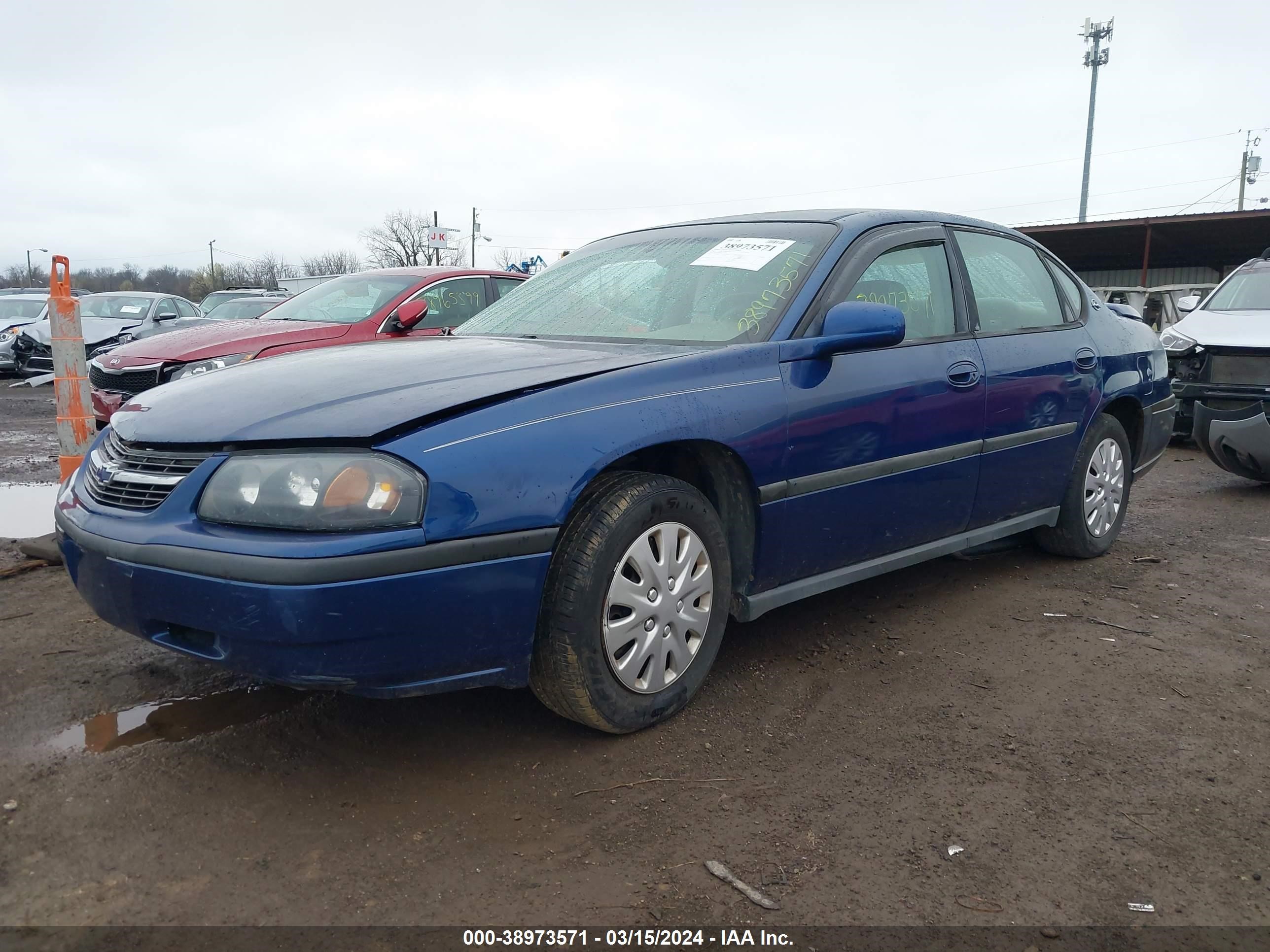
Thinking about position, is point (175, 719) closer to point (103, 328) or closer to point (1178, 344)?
point (1178, 344)

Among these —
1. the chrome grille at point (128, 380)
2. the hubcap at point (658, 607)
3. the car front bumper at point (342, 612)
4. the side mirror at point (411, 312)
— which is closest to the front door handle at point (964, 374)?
the hubcap at point (658, 607)

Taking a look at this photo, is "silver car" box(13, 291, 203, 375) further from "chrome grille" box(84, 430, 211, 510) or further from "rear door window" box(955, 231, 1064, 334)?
"rear door window" box(955, 231, 1064, 334)

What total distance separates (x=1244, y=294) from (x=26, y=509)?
8974 mm

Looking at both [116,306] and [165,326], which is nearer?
[165,326]

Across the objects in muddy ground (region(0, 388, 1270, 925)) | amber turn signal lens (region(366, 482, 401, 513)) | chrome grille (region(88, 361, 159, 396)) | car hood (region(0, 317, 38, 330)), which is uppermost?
car hood (region(0, 317, 38, 330))

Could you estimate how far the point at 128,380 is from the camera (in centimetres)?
696

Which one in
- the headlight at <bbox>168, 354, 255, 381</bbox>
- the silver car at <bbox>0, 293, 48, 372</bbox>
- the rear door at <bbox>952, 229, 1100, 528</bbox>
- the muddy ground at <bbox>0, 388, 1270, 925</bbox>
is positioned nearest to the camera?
the muddy ground at <bbox>0, 388, 1270, 925</bbox>

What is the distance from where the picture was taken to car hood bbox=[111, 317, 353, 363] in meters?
6.68

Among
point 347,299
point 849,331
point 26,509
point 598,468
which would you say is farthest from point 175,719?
point 347,299

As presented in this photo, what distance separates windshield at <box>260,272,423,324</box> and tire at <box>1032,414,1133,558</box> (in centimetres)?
484

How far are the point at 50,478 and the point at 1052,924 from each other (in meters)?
6.91

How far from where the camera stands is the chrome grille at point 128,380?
22.5 feet

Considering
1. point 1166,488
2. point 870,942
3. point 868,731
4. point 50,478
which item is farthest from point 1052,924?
point 50,478

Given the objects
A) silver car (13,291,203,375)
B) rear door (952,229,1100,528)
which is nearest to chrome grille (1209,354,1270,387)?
rear door (952,229,1100,528)
